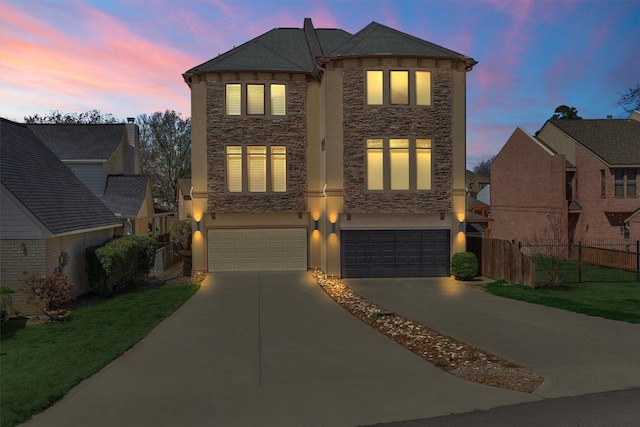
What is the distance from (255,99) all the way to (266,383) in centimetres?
1734

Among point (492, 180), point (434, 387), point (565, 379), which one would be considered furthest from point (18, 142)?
point (492, 180)

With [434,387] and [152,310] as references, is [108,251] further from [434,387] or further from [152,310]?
[434,387]

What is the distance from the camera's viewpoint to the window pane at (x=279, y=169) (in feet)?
76.1

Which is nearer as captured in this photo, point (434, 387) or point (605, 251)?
point (434, 387)

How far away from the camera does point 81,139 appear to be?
31.2m

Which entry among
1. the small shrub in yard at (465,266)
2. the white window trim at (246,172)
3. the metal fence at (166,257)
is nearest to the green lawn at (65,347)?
the white window trim at (246,172)

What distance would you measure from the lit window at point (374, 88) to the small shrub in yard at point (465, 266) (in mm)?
7427

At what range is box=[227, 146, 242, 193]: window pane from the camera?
2300cm

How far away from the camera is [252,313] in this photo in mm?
13883

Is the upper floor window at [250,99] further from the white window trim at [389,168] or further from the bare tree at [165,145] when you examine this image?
the bare tree at [165,145]

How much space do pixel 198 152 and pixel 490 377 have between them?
17.9 meters

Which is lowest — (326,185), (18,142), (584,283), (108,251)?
(584,283)

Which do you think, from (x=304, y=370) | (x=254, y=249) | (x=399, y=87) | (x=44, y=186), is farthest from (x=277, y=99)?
(x=304, y=370)

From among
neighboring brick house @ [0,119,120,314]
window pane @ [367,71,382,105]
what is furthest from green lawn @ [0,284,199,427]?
window pane @ [367,71,382,105]
